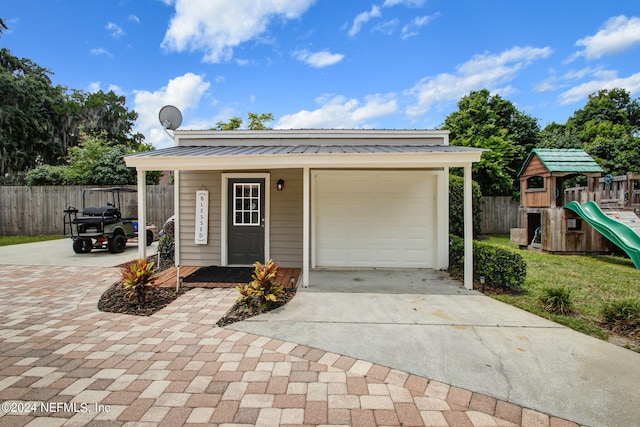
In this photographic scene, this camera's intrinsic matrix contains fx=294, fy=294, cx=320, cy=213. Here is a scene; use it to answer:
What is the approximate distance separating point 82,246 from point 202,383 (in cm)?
835

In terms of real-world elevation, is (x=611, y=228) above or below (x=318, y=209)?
below

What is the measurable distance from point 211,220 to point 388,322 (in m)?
4.61

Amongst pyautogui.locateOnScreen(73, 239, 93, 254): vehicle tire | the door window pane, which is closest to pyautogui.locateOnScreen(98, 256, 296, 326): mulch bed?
the door window pane

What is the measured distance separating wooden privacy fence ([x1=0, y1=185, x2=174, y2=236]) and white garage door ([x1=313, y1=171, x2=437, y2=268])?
26.0 ft

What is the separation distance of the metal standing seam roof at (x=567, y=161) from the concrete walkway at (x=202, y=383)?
26.8 feet

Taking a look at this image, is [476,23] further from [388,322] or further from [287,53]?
[388,322]

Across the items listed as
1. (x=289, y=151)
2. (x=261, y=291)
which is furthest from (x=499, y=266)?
(x=289, y=151)

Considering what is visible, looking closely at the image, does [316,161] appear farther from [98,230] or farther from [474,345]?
[98,230]

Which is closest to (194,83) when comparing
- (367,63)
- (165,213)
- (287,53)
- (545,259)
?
(287,53)

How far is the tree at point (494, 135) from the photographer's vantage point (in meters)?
13.6

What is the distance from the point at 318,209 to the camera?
6.82m

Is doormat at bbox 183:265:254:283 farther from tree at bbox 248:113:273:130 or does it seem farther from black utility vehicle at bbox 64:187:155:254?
tree at bbox 248:113:273:130

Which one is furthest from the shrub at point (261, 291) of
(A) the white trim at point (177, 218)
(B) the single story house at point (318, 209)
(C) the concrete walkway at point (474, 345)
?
(A) the white trim at point (177, 218)

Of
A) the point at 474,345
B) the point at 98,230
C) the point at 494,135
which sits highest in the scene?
the point at 494,135
